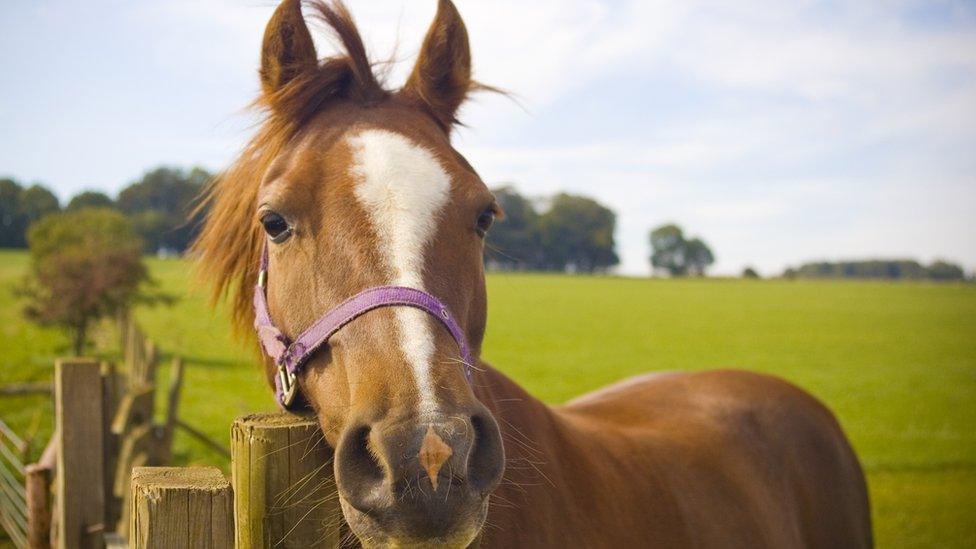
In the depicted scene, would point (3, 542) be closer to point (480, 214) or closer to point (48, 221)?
point (480, 214)

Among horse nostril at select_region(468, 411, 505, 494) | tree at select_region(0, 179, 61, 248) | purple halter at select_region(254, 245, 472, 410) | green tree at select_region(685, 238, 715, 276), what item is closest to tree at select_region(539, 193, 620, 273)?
purple halter at select_region(254, 245, 472, 410)

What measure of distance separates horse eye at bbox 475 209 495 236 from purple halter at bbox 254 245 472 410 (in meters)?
0.46

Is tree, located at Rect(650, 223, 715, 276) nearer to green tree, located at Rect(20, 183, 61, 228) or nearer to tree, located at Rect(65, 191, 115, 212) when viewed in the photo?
tree, located at Rect(65, 191, 115, 212)

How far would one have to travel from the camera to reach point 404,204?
1927mm

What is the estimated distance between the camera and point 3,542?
6.53 m

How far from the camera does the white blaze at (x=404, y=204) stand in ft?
5.51

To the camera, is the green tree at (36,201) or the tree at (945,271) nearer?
the green tree at (36,201)

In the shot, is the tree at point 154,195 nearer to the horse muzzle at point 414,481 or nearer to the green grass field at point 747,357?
the green grass field at point 747,357

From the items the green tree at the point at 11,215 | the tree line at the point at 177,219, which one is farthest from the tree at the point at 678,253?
the green tree at the point at 11,215

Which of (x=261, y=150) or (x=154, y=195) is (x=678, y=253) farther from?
(x=261, y=150)

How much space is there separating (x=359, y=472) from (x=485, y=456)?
0.95 feet

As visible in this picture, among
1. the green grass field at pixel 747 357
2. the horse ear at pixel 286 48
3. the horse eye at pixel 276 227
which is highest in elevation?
the horse ear at pixel 286 48

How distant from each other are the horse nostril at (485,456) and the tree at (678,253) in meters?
118

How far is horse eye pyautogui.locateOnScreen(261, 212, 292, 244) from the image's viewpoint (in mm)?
2074
